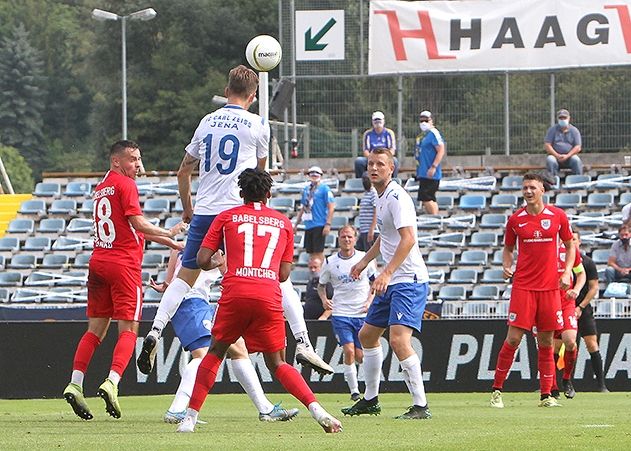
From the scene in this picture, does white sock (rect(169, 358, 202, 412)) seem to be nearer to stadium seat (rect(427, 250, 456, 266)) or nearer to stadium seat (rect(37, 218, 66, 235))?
stadium seat (rect(427, 250, 456, 266))

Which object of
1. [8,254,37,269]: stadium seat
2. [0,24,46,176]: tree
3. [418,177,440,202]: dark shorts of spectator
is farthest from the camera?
[0,24,46,176]: tree

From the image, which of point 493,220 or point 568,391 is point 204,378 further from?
point 493,220

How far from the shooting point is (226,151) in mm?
12141

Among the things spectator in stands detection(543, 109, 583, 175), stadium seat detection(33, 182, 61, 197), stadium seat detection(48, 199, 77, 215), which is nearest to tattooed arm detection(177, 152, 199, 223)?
spectator in stands detection(543, 109, 583, 175)

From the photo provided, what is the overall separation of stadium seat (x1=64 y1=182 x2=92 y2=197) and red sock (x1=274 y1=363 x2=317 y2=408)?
22781mm

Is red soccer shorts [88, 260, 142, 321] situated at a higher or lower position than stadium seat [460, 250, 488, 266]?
higher

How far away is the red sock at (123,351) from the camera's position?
40.4ft

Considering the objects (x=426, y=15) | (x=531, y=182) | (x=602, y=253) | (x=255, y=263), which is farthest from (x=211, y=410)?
(x=426, y=15)

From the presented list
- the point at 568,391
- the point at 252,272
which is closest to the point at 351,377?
the point at 568,391

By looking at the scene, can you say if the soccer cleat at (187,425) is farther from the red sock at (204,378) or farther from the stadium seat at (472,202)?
the stadium seat at (472,202)

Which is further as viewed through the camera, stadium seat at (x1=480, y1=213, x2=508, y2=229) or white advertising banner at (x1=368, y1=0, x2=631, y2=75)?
white advertising banner at (x1=368, y1=0, x2=631, y2=75)

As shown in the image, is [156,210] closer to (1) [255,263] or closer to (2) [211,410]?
(2) [211,410]

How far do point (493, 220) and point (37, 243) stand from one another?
9596 millimetres

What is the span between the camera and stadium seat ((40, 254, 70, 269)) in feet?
100
